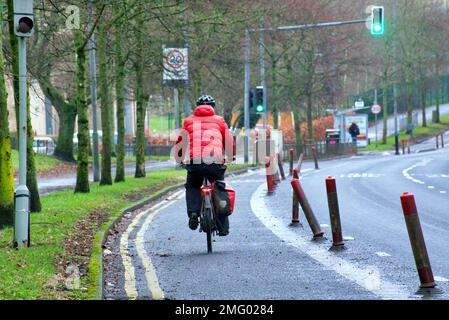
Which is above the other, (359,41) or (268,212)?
(359,41)

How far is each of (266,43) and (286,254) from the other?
3876 cm

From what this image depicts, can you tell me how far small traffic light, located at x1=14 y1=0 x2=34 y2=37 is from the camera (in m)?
12.4

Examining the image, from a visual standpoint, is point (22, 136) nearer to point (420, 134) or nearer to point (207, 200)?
point (207, 200)

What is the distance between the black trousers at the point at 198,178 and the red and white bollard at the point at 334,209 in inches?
53.5

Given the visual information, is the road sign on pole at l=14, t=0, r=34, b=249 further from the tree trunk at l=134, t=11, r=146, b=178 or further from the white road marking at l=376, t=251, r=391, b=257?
the tree trunk at l=134, t=11, r=146, b=178

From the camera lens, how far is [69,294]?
9.15 meters

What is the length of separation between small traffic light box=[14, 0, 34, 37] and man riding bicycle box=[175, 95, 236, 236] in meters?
2.32

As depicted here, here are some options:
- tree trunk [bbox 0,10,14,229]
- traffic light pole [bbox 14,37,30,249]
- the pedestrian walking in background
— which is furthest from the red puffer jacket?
the pedestrian walking in background

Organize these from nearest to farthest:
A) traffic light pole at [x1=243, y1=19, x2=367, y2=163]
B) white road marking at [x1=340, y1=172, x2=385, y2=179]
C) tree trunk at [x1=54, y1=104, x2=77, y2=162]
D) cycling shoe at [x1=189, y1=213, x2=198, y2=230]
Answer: cycling shoe at [x1=189, y1=213, x2=198, y2=230], white road marking at [x1=340, y1=172, x2=385, y2=179], traffic light pole at [x1=243, y1=19, x2=367, y2=163], tree trunk at [x1=54, y1=104, x2=77, y2=162]

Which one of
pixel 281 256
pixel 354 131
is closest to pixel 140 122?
pixel 281 256

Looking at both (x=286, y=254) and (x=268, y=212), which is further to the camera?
(x=268, y=212)

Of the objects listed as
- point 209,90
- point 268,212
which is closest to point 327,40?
point 209,90

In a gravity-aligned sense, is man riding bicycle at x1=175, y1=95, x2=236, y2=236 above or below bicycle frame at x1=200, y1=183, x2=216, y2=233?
above
